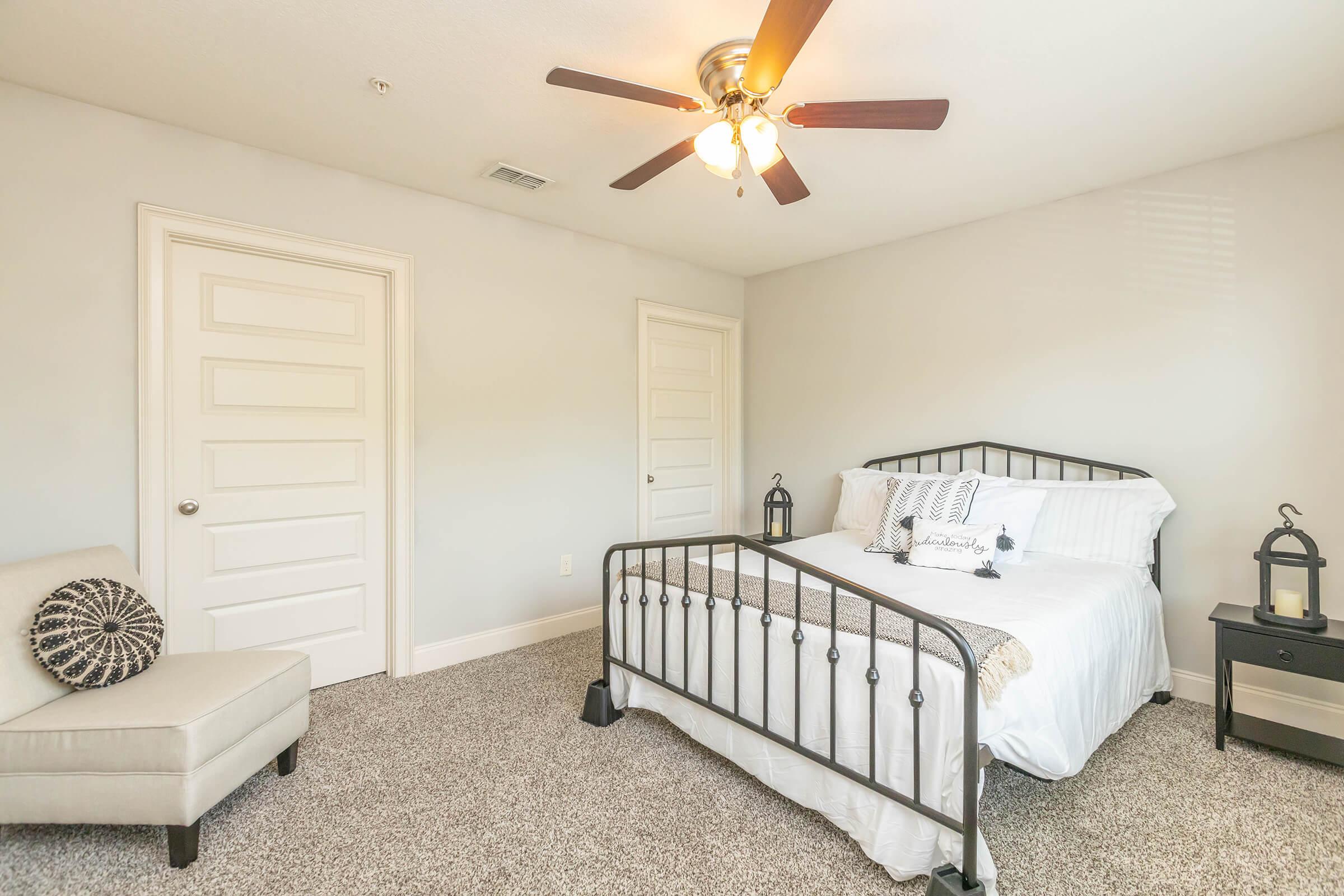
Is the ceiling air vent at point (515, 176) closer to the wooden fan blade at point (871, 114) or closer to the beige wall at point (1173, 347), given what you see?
the wooden fan blade at point (871, 114)

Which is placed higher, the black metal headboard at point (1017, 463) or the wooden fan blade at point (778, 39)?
the wooden fan blade at point (778, 39)

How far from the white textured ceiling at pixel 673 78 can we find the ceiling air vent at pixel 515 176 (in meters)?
0.06

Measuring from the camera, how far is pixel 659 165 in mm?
2129

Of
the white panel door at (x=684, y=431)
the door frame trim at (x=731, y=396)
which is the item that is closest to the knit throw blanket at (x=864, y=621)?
the white panel door at (x=684, y=431)

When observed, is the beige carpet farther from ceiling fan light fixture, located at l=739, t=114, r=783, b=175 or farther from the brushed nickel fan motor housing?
the brushed nickel fan motor housing

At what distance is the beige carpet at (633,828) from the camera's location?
163cm

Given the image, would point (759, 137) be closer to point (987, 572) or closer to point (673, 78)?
point (673, 78)

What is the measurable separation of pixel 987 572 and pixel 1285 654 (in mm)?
975

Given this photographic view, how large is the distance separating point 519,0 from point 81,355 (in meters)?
2.03

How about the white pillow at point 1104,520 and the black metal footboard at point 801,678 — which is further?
the white pillow at point 1104,520

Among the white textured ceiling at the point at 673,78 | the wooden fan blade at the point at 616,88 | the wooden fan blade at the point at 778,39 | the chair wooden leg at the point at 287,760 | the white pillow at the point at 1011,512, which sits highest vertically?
the white textured ceiling at the point at 673,78

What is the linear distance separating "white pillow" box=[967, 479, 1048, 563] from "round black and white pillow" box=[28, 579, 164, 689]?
313 cm

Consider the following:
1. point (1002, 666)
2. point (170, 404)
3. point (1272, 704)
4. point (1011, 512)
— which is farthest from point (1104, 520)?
point (170, 404)

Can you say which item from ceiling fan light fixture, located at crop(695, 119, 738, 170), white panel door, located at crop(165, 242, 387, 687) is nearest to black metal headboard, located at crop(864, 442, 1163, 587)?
ceiling fan light fixture, located at crop(695, 119, 738, 170)
